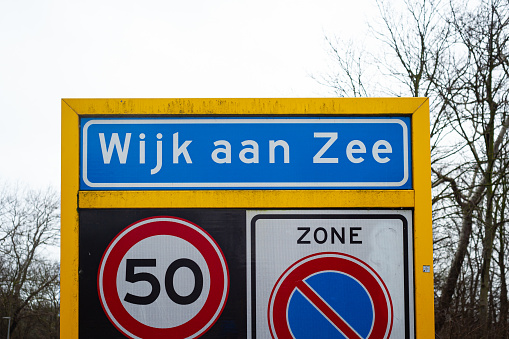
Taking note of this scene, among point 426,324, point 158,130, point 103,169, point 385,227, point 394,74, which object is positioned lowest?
point 426,324

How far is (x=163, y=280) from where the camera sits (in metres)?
2.54

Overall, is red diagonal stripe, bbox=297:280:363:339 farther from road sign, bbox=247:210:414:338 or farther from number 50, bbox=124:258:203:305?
number 50, bbox=124:258:203:305

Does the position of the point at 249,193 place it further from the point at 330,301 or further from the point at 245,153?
the point at 330,301

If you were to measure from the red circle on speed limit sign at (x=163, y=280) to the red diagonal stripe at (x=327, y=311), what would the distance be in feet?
1.06

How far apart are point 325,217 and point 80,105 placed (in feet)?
3.78

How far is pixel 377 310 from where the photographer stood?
2529 mm

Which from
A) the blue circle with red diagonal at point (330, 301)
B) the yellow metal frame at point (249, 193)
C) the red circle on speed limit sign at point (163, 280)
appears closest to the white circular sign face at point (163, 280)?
the red circle on speed limit sign at point (163, 280)

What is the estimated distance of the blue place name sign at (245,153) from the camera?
2.58 m

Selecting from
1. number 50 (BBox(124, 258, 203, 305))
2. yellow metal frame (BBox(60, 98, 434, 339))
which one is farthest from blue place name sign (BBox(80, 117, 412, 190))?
number 50 (BBox(124, 258, 203, 305))

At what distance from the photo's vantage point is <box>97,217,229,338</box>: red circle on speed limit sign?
8.28ft

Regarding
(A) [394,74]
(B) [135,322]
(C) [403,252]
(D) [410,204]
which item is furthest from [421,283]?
(A) [394,74]

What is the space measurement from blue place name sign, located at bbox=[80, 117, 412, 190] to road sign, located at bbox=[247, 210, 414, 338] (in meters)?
0.16

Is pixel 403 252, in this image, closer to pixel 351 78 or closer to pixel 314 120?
pixel 314 120

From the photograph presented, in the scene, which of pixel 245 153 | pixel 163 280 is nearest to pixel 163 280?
pixel 163 280
